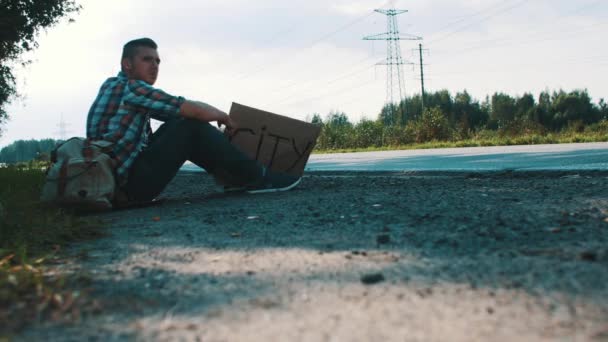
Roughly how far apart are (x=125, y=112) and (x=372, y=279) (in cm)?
285

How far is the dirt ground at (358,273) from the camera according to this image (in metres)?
1.42

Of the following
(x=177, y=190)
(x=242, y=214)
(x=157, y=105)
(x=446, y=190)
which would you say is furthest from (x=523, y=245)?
(x=177, y=190)

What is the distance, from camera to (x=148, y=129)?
447cm

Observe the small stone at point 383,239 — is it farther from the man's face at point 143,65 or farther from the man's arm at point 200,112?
the man's face at point 143,65

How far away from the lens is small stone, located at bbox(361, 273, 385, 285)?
1.80 metres

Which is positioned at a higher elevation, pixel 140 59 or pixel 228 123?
pixel 140 59

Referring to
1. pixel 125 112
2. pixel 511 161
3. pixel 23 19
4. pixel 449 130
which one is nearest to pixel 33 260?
pixel 125 112

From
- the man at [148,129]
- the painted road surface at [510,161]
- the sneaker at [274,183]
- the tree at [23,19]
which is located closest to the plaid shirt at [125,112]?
the man at [148,129]

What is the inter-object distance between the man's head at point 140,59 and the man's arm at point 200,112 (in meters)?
0.44

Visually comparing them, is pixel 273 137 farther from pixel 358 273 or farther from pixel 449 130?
pixel 449 130

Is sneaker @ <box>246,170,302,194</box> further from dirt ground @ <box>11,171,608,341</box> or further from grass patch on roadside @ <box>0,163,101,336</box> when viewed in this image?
grass patch on roadside @ <box>0,163,101,336</box>

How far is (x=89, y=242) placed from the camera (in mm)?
2871

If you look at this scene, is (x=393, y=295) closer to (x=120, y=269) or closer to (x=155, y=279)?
(x=155, y=279)

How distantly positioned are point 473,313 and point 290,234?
1.36m
